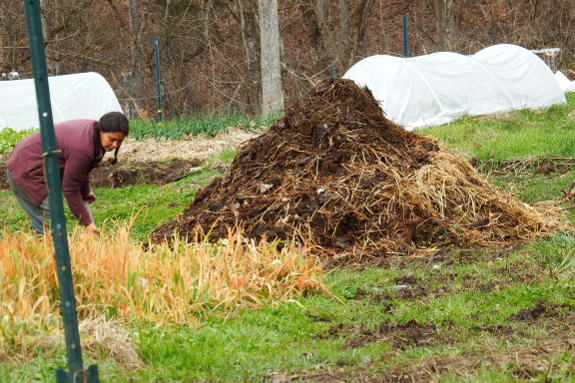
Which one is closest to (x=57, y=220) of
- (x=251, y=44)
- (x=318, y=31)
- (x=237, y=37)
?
→ (x=251, y=44)

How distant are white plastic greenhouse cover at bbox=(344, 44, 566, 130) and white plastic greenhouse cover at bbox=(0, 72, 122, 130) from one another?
671cm

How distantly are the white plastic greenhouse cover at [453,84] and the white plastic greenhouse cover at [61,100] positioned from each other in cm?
671

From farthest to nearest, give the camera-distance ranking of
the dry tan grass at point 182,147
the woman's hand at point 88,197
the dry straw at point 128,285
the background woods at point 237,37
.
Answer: the background woods at point 237,37 < the dry tan grass at point 182,147 < the woman's hand at point 88,197 < the dry straw at point 128,285

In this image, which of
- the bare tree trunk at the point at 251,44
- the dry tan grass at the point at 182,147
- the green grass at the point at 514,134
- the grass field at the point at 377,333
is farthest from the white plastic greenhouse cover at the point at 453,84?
the grass field at the point at 377,333

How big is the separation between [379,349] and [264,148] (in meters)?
4.43

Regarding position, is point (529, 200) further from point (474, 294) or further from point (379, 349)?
point (379, 349)

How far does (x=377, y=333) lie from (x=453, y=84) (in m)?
12.1

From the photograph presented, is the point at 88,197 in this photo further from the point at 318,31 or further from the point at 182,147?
the point at 318,31

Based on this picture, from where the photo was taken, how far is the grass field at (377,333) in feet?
11.7

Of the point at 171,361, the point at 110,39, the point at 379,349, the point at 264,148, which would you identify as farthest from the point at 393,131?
the point at 110,39

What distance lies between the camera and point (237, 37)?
28594 millimetres

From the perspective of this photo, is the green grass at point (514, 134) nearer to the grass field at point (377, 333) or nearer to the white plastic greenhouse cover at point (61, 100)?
the grass field at point (377, 333)

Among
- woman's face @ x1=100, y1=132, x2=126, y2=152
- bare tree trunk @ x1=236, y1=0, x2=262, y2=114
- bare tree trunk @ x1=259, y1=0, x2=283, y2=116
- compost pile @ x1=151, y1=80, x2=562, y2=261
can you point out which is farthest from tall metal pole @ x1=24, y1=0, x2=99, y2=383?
bare tree trunk @ x1=236, y1=0, x2=262, y2=114

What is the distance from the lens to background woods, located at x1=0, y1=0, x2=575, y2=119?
23.5 meters
